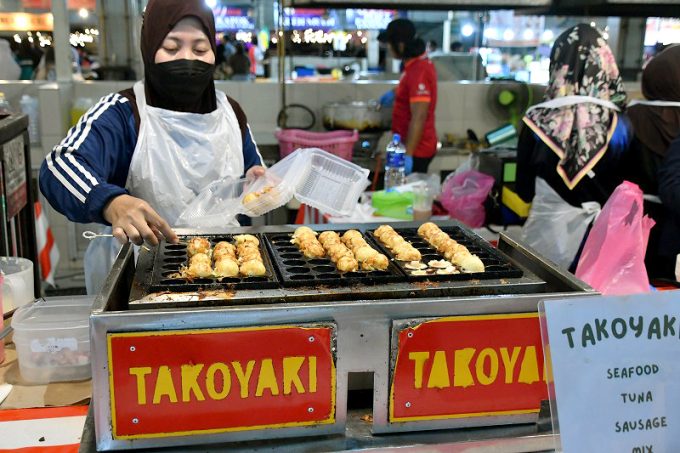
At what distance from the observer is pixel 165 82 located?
76.9 inches

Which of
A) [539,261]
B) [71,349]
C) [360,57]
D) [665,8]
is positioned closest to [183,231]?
[71,349]

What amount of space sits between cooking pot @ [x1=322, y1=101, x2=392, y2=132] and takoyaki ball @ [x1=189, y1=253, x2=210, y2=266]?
3637 mm

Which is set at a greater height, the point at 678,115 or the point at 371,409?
the point at 678,115

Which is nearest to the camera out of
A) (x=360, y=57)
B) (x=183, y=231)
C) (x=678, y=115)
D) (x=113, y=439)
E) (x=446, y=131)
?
(x=113, y=439)

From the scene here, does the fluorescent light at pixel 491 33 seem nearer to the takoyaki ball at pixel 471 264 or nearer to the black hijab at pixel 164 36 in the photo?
the black hijab at pixel 164 36

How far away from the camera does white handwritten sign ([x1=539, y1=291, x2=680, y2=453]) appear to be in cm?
91

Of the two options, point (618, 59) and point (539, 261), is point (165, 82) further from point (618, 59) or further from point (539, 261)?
point (618, 59)

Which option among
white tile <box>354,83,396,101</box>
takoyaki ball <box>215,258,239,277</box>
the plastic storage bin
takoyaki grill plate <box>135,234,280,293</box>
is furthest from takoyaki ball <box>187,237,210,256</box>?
white tile <box>354,83,396,101</box>

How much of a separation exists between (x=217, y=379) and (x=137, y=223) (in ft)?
1.50

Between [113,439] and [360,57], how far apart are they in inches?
541

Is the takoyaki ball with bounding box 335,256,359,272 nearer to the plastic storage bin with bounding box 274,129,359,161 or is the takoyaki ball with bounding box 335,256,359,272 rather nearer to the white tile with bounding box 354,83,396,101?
the plastic storage bin with bounding box 274,129,359,161

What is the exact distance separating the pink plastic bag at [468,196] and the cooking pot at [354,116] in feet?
4.66

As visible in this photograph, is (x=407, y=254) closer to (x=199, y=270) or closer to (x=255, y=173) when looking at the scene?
(x=199, y=270)

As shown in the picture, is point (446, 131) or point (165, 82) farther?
point (446, 131)
